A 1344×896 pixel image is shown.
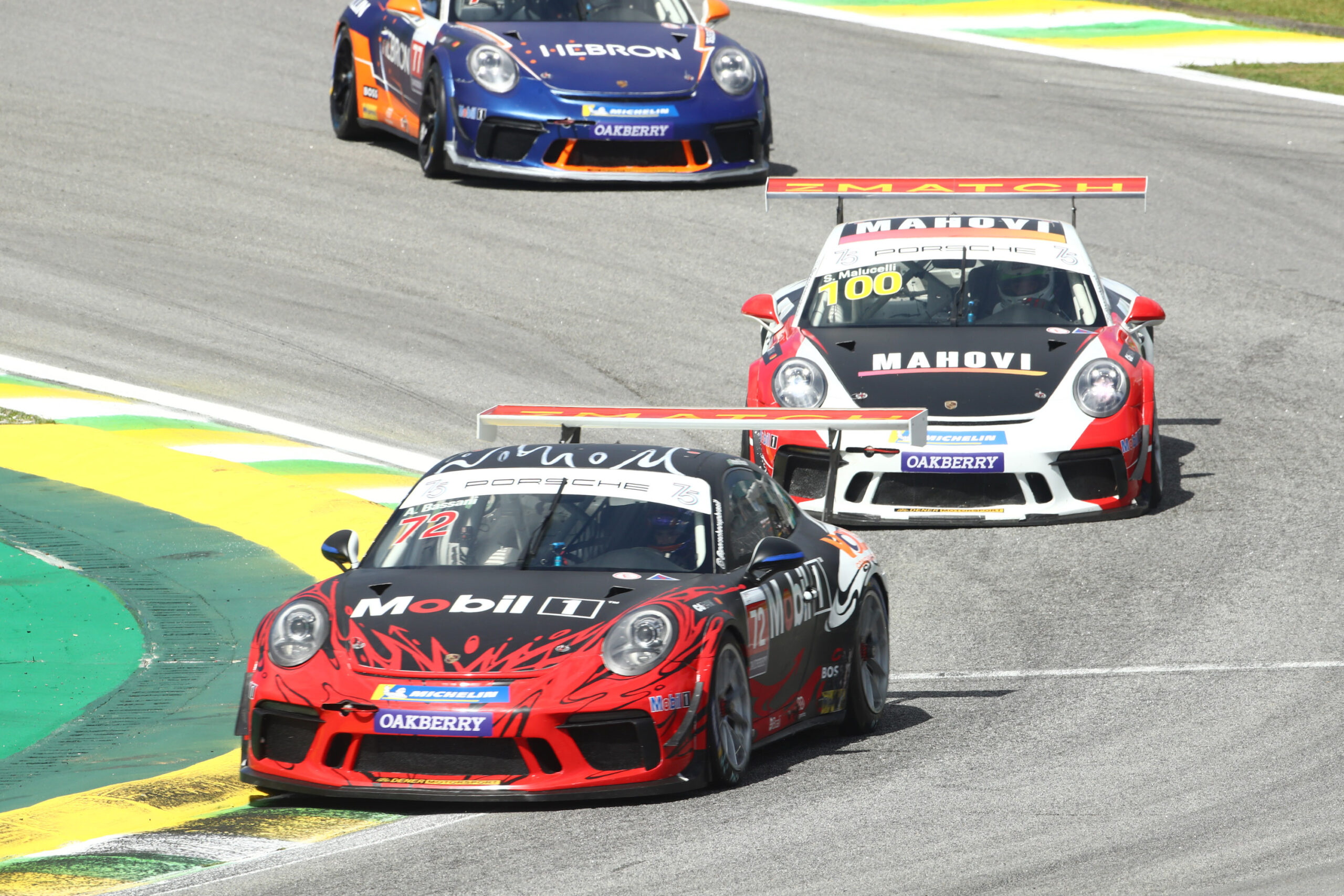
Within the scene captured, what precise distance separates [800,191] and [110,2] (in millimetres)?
13167

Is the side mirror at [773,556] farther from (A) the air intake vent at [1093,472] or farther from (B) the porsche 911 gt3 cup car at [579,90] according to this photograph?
(B) the porsche 911 gt3 cup car at [579,90]

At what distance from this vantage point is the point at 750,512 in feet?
27.3

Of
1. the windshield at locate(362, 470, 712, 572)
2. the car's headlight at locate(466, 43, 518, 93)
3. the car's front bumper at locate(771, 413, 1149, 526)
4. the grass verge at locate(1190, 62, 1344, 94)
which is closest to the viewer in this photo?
the windshield at locate(362, 470, 712, 572)

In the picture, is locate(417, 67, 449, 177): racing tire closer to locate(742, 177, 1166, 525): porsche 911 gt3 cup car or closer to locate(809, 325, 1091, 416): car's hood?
locate(742, 177, 1166, 525): porsche 911 gt3 cup car

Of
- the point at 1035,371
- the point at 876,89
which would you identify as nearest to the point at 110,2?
the point at 876,89

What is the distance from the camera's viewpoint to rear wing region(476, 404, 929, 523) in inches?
333

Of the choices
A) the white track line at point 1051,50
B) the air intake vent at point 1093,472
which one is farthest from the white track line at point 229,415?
the white track line at point 1051,50

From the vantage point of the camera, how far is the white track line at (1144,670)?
9.20 m

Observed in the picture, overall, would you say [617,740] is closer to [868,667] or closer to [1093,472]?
[868,667]

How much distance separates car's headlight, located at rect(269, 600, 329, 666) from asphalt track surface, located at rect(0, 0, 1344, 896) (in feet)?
2.75

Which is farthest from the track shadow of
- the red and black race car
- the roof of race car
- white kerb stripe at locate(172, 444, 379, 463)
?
white kerb stripe at locate(172, 444, 379, 463)

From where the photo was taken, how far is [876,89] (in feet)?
71.8

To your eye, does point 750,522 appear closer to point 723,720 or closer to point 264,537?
point 723,720

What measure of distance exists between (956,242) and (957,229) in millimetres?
233
